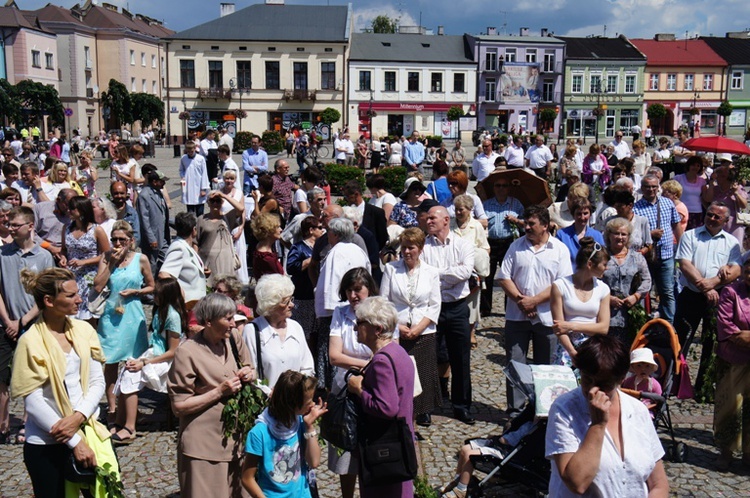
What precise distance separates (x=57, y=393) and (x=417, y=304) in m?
2.81

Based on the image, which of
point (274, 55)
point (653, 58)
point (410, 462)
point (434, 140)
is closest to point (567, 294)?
point (410, 462)

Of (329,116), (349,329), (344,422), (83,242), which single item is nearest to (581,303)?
(349,329)

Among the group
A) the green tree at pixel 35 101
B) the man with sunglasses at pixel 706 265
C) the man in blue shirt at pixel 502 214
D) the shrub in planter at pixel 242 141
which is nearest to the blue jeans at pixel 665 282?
the man with sunglasses at pixel 706 265

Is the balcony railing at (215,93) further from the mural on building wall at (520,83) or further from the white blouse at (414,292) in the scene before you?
the white blouse at (414,292)

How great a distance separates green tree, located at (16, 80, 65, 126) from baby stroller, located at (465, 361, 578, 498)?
42436mm

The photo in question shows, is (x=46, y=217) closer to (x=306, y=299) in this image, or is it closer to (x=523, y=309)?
(x=306, y=299)

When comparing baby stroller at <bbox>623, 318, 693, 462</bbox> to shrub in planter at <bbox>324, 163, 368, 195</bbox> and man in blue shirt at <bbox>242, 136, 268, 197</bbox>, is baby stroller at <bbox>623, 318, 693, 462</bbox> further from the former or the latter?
shrub in planter at <bbox>324, 163, 368, 195</bbox>

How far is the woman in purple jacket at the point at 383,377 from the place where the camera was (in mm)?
4074

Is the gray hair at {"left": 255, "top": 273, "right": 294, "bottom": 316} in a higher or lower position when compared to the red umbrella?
lower

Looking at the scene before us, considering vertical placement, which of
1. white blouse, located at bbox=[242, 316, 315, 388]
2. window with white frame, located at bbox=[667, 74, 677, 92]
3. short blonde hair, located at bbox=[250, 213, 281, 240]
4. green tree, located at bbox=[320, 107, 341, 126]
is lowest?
white blouse, located at bbox=[242, 316, 315, 388]

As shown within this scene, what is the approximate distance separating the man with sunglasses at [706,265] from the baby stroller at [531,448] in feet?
8.41

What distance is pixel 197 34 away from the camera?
6000 centimetres

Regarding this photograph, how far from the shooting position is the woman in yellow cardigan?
409 cm

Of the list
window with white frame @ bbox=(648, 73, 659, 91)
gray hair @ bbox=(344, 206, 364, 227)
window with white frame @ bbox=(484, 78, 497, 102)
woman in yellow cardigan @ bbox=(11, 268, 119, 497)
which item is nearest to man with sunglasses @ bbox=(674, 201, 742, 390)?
gray hair @ bbox=(344, 206, 364, 227)
